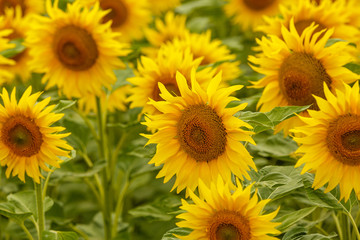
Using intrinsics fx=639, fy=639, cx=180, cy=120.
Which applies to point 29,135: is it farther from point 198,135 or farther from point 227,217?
point 227,217

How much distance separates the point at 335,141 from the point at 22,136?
0.76m

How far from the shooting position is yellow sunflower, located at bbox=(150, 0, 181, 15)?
3.49 metres

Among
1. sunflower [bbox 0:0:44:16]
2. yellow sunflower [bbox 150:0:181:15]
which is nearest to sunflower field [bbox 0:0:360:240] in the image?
sunflower [bbox 0:0:44:16]

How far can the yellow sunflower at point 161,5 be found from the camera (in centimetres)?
349

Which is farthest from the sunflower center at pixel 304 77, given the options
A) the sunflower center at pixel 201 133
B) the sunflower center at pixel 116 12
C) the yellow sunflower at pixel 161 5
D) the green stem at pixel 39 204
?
Result: the yellow sunflower at pixel 161 5

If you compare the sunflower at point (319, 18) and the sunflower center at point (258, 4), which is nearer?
the sunflower at point (319, 18)

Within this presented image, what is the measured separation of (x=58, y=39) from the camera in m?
2.14

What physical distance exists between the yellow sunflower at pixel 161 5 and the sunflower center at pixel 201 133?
6.71 ft

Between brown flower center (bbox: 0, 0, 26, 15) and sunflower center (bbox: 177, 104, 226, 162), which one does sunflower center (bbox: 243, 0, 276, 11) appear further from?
sunflower center (bbox: 177, 104, 226, 162)

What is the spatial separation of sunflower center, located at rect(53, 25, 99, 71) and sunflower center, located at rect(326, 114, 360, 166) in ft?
3.19

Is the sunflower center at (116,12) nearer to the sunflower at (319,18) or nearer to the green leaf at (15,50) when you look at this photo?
the green leaf at (15,50)

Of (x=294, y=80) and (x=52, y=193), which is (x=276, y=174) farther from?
(x=52, y=193)

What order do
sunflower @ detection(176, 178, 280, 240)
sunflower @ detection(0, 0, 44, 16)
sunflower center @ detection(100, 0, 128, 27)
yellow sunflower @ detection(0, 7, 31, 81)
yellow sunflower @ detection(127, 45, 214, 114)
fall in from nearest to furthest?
sunflower @ detection(176, 178, 280, 240), yellow sunflower @ detection(127, 45, 214, 114), yellow sunflower @ detection(0, 7, 31, 81), sunflower center @ detection(100, 0, 128, 27), sunflower @ detection(0, 0, 44, 16)

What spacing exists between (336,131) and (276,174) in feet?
0.78
